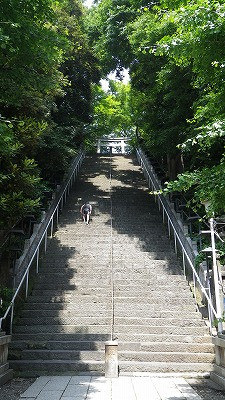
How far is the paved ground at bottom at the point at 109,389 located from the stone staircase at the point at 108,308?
446mm

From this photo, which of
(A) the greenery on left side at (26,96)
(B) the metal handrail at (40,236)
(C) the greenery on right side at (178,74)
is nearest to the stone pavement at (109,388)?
(B) the metal handrail at (40,236)

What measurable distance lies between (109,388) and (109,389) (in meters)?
0.05

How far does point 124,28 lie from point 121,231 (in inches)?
318

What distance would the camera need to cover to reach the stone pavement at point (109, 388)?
4.83 meters

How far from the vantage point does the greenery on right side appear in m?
4.05

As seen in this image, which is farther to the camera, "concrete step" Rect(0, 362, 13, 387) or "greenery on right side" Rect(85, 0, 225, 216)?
"concrete step" Rect(0, 362, 13, 387)

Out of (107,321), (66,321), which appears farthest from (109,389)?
(66,321)

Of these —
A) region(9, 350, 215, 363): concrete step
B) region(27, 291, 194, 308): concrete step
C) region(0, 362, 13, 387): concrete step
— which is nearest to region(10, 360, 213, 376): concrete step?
region(9, 350, 215, 363): concrete step

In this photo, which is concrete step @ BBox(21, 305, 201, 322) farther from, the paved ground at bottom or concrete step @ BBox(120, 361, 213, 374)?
the paved ground at bottom

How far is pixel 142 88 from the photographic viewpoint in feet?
51.9

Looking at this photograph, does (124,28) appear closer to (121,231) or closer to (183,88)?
(183,88)

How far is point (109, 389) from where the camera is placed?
5.21 m

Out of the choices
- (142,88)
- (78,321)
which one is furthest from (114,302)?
(142,88)

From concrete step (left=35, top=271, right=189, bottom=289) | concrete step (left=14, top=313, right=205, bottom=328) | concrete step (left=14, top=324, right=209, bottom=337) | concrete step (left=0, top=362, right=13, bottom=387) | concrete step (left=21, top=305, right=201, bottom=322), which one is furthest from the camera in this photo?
concrete step (left=35, top=271, right=189, bottom=289)
